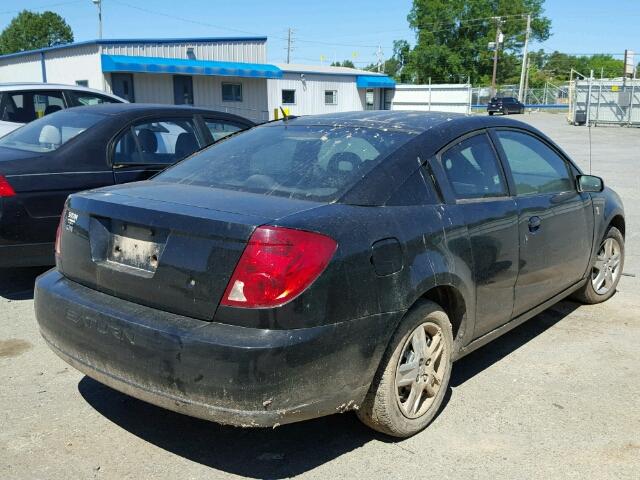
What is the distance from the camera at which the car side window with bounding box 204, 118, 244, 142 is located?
6547 mm

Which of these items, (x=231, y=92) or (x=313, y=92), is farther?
(x=313, y=92)

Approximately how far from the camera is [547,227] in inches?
165

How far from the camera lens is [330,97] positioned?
125ft

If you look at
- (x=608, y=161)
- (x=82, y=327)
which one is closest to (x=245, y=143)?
(x=82, y=327)

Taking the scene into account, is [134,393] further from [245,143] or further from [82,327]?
[245,143]

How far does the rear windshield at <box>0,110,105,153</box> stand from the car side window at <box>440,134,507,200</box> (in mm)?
3515

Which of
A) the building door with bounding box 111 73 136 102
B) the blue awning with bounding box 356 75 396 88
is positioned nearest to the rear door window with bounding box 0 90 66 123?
the building door with bounding box 111 73 136 102

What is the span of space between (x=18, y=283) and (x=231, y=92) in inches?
1073

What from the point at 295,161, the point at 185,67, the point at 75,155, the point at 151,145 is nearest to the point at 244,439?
the point at 295,161

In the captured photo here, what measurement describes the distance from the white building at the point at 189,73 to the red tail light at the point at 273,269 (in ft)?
83.0

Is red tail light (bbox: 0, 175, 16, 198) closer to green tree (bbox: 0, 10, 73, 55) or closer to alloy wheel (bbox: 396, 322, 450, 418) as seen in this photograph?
alloy wheel (bbox: 396, 322, 450, 418)

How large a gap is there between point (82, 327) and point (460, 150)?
7.36ft

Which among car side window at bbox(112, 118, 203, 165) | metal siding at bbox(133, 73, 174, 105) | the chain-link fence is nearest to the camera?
car side window at bbox(112, 118, 203, 165)

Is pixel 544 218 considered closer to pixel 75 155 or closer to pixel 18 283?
pixel 75 155
